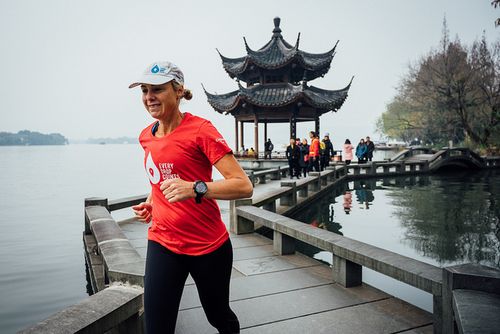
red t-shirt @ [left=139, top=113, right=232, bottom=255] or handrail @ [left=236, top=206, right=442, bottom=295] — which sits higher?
red t-shirt @ [left=139, top=113, right=232, bottom=255]

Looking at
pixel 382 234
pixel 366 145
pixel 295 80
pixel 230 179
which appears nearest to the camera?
pixel 230 179

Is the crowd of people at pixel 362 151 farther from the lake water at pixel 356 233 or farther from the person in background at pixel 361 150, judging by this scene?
the lake water at pixel 356 233

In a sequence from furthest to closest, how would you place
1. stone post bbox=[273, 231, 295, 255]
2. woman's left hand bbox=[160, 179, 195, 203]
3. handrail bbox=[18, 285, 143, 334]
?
stone post bbox=[273, 231, 295, 255]
handrail bbox=[18, 285, 143, 334]
woman's left hand bbox=[160, 179, 195, 203]

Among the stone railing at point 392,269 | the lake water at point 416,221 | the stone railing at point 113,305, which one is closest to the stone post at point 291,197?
the lake water at point 416,221

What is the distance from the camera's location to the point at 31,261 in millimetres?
10023

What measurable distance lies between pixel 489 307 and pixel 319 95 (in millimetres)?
24434

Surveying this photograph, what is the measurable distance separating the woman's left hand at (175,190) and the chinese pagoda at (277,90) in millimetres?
21453

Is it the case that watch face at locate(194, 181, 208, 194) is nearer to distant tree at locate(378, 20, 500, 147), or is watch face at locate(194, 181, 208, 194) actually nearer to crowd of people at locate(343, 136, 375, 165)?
crowd of people at locate(343, 136, 375, 165)

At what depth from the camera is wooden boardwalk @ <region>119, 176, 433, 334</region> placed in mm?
3268

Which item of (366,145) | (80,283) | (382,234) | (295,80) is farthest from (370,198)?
(295,80)

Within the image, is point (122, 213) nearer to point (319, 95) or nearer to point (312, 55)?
point (319, 95)

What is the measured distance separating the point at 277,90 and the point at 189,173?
23.2 meters

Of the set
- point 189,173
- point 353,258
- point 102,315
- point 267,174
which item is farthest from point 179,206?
point 267,174

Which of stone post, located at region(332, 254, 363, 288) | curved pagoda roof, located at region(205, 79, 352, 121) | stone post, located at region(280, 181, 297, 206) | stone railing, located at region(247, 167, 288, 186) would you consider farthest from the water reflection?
curved pagoda roof, located at region(205, 79, 352, 121)
